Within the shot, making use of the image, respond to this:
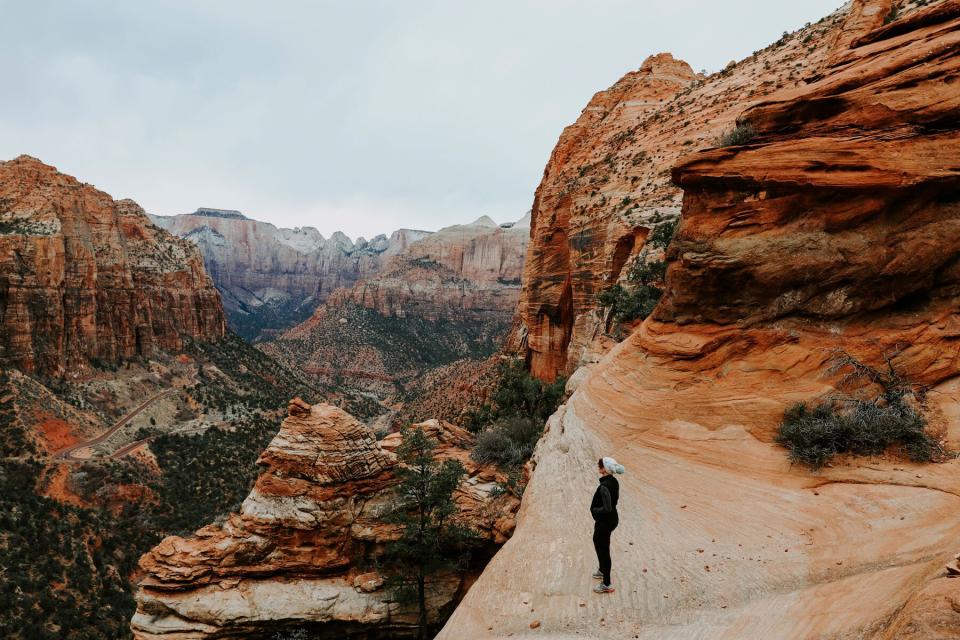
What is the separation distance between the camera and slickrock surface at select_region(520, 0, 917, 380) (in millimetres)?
23969

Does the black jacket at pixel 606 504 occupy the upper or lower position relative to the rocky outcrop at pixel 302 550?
upper

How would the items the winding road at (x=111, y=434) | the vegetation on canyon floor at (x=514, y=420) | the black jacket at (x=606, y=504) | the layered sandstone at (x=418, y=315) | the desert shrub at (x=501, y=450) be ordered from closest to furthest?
1. the black jacket at (x=606, y=504)
2. the desert shrub at (x=501, y=450)
3. the vegetation on canyon floor at (x=514, y=420)
4. the winding road at (x=111, y=434)
5. the layered sandstone at (x=418, y=315)

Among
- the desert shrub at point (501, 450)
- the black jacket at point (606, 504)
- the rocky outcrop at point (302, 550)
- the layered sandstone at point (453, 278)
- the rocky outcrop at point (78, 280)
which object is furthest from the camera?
the layered sandstone at point (453, 278)

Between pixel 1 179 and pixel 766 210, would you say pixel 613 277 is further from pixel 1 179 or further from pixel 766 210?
pixel 1 179

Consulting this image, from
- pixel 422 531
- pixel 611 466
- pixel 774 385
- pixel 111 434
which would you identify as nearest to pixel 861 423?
pixel 774 385

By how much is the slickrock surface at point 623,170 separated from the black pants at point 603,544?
13657mm

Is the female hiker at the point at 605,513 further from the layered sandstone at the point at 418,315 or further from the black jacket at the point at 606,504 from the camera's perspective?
the layered sandstone at the point at 418,315

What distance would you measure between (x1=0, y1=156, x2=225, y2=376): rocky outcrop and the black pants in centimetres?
5809

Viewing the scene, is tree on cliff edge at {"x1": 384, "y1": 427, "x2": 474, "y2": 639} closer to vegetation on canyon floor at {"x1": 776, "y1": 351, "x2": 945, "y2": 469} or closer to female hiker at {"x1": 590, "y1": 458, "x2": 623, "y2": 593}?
female hiker at {"x1": 590, "y1": 458, "x2": 623, "y2": 593}

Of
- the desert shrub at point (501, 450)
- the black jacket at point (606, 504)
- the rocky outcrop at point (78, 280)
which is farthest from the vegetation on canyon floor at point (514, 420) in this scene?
the rocky outcrop at point (78, 280)

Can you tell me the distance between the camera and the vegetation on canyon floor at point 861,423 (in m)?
7.53

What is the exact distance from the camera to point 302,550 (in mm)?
13383

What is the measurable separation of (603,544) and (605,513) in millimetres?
635

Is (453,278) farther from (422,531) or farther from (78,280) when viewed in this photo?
(422,531)
